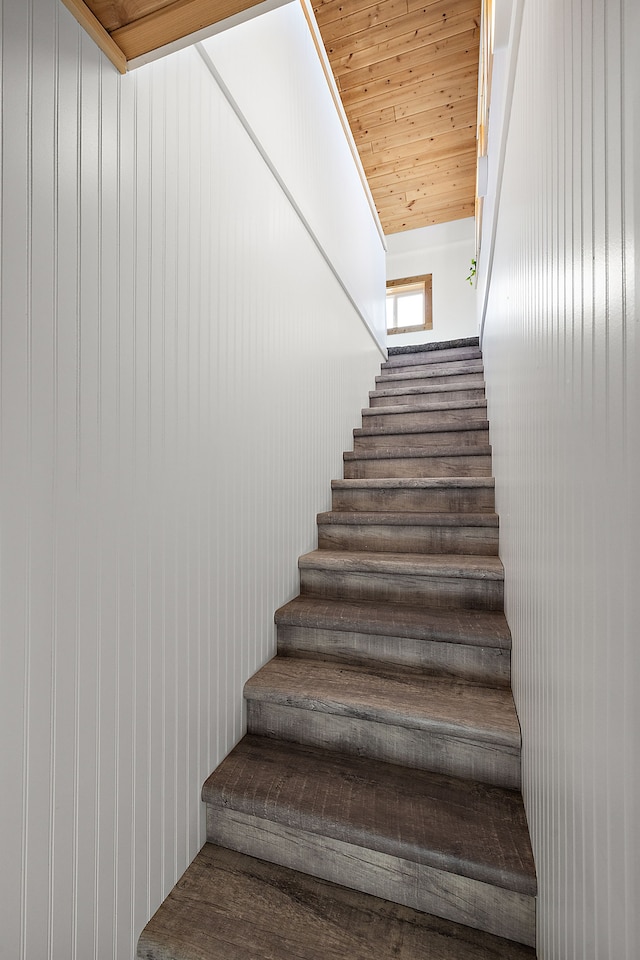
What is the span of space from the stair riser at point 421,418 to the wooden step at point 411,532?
781 millimetres

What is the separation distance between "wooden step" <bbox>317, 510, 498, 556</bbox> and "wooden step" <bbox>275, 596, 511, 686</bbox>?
1.02 ft

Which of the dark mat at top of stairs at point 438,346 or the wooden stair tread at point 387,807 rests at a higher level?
the dark mat at top of stairs at point 438,346

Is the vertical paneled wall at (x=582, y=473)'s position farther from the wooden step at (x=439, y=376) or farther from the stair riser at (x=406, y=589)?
the wooden step at (x=439, y=376)

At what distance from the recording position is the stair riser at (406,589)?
5.06 ft

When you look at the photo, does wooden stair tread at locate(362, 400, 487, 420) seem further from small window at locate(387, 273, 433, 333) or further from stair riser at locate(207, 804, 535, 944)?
small window at locate(387, 273, 433, 333)

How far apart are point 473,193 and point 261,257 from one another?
431cm

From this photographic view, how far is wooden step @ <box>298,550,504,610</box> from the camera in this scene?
154 cm

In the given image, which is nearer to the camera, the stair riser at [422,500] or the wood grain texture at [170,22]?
the wood grain texture at [170,22]

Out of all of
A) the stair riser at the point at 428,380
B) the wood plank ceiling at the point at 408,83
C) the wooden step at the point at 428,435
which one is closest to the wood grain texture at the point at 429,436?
the wooden step at the point at 428,435

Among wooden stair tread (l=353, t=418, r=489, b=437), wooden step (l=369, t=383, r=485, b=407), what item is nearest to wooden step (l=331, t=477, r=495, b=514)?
wooden stair tread (l=353, t=418, r=489, b=437)

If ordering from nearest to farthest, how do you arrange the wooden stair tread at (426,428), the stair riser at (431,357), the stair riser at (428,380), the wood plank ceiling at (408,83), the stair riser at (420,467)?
1. the stair riser at (420,467)
2. the wooden stair tread at (426,428)
3. the wood plank ceiling at (408,83)
4. the stair riser at (428,380)
5. the stair riser at (431,357)

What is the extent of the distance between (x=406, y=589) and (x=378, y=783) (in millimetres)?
651

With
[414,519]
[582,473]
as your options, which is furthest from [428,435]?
[582,473]

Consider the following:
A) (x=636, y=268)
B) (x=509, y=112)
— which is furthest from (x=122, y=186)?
(x=509, y=112)
